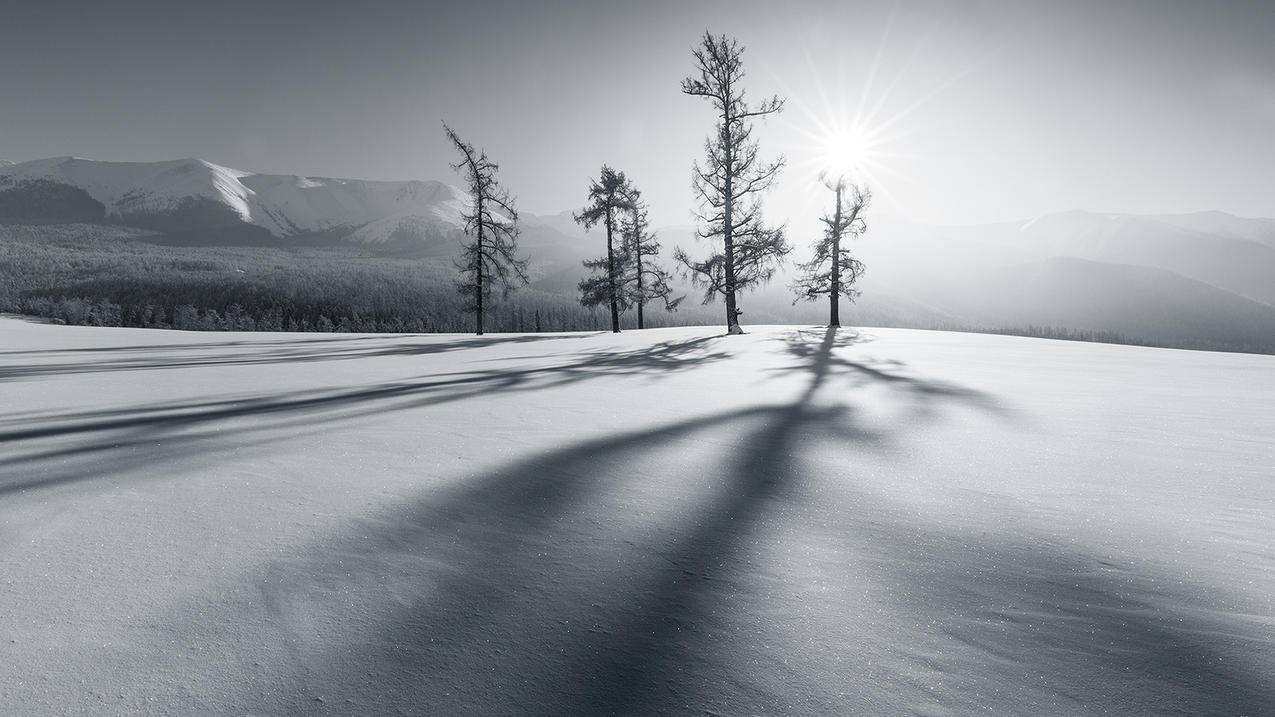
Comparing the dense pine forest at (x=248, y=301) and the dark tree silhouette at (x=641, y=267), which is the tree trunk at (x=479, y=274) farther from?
the dense pine forest at (x=248, y=301)

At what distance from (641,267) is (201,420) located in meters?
25.0

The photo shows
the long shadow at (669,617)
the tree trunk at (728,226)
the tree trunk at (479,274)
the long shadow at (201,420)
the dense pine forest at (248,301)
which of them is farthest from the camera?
the dense pine forest at (248,301)

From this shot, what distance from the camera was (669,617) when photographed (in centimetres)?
155

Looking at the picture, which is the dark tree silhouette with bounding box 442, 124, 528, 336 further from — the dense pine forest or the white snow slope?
the dense pine forest

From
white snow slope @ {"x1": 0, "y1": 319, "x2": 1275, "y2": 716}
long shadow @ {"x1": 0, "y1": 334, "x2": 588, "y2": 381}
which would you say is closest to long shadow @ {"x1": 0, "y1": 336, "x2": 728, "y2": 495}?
white snow slope @ {"x1": 0, "y1": 319, "x2": 1275, "y2": 716}

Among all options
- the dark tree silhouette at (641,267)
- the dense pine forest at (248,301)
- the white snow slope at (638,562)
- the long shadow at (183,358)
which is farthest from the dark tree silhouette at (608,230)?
the dense pine forest at (248,301)

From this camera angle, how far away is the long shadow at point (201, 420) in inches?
120

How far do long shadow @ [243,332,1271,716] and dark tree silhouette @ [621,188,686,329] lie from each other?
23.2 metres

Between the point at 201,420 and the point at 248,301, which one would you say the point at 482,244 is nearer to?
the point at 201,420

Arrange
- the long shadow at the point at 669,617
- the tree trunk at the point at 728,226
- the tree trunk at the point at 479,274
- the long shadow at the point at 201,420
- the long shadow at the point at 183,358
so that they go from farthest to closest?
the tree trunk at the point at 479,274, the tree trunk at the point at 728,226, the long shadow at the point at 183,358, the long shadow at the point at 201,420, the long shadow at the point at 669,617

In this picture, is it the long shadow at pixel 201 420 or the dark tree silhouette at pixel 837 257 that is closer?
the long shadow at pixel 201 420

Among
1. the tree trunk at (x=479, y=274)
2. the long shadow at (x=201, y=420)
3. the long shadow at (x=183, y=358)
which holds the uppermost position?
the tree trunk at (x=479, y=274)

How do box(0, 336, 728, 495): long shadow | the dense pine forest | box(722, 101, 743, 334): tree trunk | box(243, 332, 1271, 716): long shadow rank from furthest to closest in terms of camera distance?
the dense pine forest < box(722, 101, 743, 334): tree trunk < box(0, 336, 728, 495): long shadow < box(243, 332, 1271, 716): long shadow

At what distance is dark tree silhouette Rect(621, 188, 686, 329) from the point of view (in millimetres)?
25797
